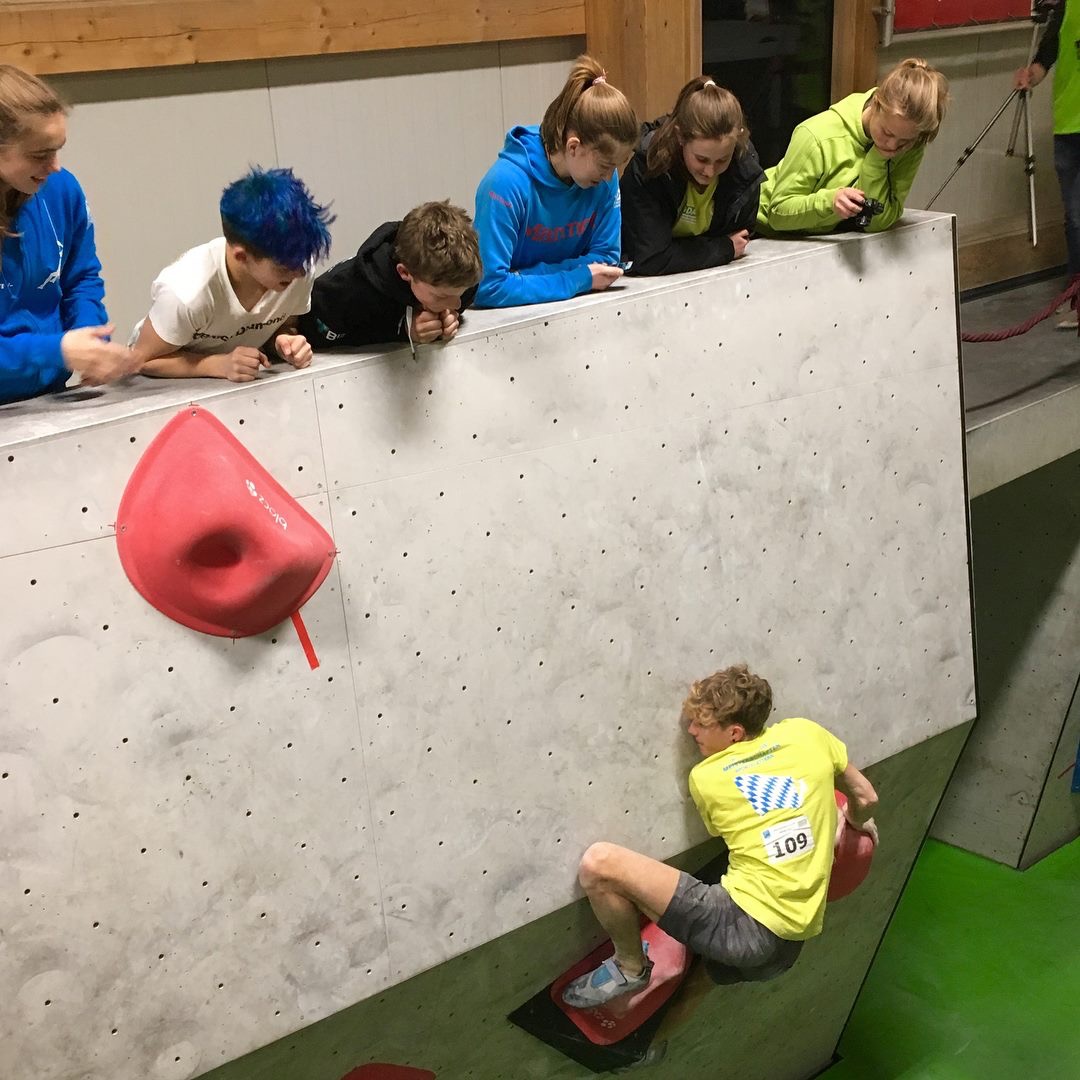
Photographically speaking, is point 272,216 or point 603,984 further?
point 603,984

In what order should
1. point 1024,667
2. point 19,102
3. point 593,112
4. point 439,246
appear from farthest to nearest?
point 1024,667 < point 593,112 < point 439,246 < point 19,102

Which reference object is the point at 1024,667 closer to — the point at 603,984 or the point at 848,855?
the point at 848,855

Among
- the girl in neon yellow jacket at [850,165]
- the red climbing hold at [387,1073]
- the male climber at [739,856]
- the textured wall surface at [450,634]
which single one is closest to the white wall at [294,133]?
the girl in neon yellow jacket at [850,165]

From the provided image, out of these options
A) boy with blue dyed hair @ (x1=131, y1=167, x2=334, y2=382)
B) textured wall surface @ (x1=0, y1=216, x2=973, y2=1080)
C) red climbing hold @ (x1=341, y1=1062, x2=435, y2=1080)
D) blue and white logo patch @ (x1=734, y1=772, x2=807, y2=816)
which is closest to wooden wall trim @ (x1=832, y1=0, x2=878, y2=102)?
textured wall surface @ (x1=0, y1=216, x2=973, y2=1080)

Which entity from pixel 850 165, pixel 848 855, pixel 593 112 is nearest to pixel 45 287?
pixel 593 112

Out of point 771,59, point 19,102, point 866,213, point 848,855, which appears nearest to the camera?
point 19,102

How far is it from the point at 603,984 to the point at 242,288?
185 cm

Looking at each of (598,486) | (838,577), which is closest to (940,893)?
(838,577)

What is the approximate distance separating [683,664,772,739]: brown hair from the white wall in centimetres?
207

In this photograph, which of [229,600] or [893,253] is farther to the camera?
[893,253]

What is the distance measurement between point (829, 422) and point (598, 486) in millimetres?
732

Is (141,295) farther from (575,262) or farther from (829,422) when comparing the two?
(829,422)

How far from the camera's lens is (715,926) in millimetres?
2758

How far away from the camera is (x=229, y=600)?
7.01ft
